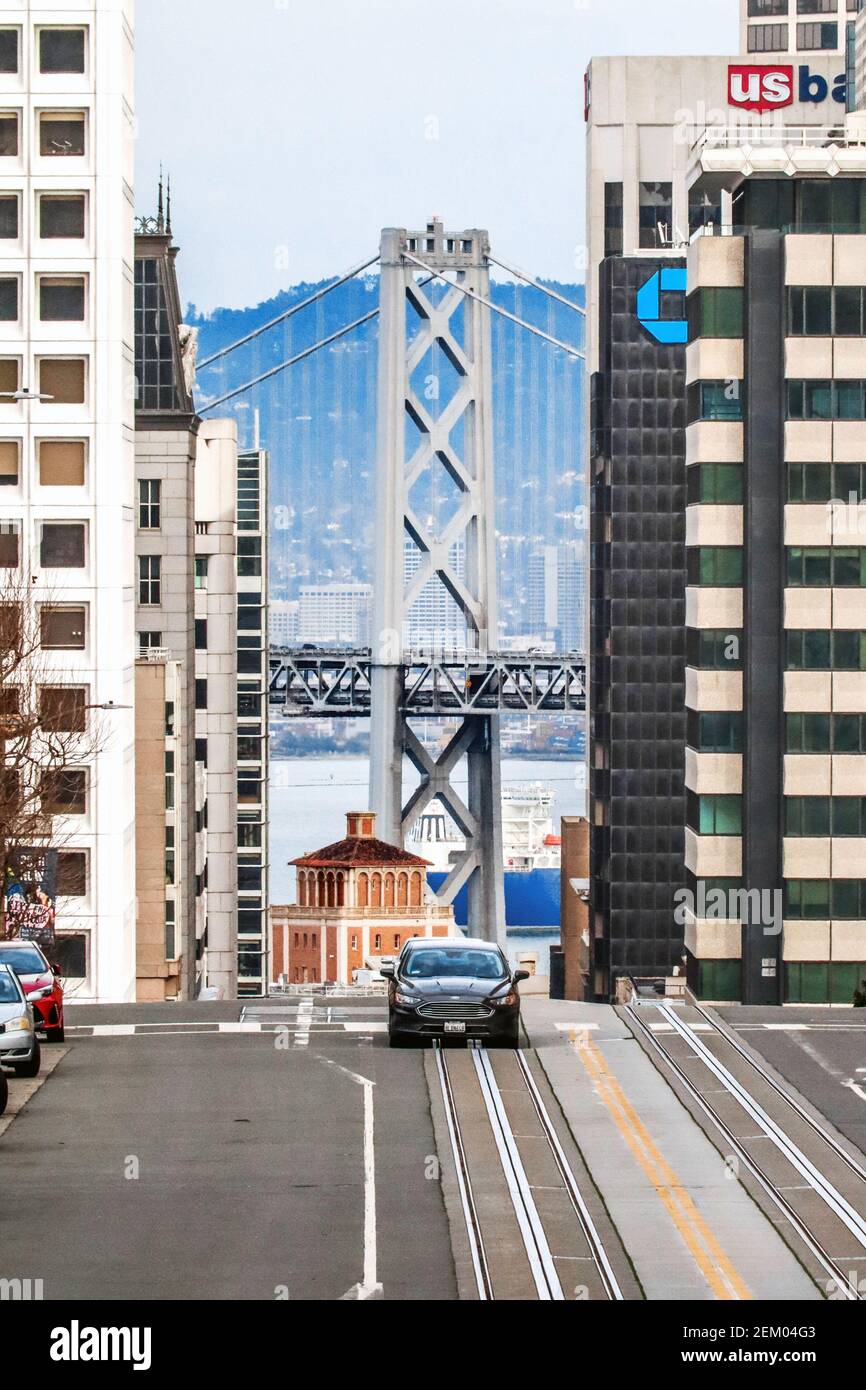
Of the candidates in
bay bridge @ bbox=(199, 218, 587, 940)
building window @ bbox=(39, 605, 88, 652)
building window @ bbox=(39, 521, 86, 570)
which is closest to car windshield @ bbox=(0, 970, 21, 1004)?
building window @ bbox=(39, 605, 88, 652)

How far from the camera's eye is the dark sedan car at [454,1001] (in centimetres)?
3416

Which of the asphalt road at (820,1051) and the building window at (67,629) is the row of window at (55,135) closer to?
the building window at (67,629)

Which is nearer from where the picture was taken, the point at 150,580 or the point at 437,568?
the point at 150,580

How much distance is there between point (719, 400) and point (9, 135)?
20.3 metres

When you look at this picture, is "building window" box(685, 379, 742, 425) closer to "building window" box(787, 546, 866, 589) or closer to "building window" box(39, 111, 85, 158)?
"building window" box(787, 546, 866, 589)

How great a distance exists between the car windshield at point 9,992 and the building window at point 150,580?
5977 centimetres

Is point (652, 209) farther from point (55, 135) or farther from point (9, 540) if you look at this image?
point (9, 540)

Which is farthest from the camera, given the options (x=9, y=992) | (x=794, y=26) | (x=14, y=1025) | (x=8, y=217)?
(x=794, y=26)

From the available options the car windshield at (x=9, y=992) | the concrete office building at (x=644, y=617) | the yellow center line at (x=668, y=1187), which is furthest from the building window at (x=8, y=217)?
the concrete office building at (x=644, y=617)

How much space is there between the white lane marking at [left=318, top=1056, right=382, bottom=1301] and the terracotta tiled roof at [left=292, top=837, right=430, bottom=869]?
14539 cm

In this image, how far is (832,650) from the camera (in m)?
66.8

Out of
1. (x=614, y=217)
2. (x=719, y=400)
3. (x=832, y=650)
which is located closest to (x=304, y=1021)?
(x=832, y=650)
